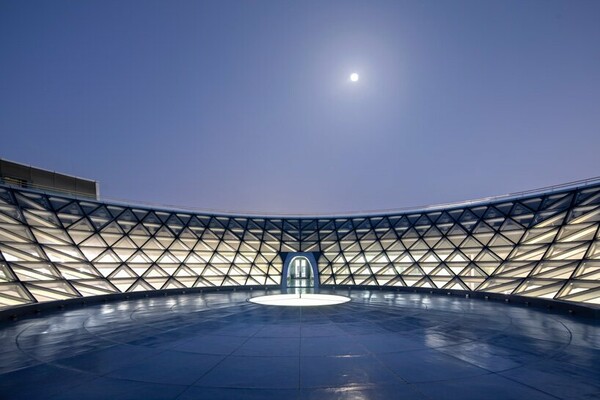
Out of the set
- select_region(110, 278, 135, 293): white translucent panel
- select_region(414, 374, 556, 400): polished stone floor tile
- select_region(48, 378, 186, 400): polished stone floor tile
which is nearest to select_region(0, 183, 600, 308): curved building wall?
select_region(110, 278, 135, 293): white translucent panel

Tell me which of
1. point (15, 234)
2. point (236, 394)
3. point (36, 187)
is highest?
point (36, 187)

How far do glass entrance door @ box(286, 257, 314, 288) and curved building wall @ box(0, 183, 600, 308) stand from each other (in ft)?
4.65

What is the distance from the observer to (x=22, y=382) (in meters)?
7.33

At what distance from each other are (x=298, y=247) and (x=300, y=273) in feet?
11.4

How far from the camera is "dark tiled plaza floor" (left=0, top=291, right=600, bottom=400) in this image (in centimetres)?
689

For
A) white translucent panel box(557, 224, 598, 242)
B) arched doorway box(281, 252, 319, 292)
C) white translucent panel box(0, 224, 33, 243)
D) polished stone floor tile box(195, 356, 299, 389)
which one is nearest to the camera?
polished stone floor tile box(195, 356, 299, 389)

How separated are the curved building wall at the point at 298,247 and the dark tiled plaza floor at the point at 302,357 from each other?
6647 millimetres

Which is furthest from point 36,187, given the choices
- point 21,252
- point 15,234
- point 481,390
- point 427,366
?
point 481,390

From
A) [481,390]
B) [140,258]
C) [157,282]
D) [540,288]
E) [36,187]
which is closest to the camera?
[481,390]

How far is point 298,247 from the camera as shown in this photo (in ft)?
121

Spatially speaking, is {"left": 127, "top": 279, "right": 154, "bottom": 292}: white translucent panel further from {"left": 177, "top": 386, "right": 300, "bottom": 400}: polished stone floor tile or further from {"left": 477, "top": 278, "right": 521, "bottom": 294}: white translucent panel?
{"left": 477, "top": 278, "right": 521, "bottom": 294}: white translucent panel

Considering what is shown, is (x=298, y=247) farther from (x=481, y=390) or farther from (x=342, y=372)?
(x=481, y=390)

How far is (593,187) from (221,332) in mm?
28640

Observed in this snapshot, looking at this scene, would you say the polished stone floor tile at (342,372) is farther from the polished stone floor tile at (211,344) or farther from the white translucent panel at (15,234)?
the white translucent panel at (15,234)
